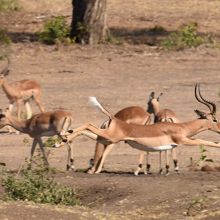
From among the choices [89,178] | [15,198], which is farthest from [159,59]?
[15,198]

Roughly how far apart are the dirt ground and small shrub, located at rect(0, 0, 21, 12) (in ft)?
0.64

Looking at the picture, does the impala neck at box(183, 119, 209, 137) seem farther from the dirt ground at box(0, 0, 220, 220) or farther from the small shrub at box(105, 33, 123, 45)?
the small shrub at box(105, 33, 123, 45)

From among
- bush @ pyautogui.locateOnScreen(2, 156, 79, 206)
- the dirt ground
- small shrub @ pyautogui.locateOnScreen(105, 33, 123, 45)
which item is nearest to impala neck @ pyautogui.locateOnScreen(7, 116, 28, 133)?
the dirt ground

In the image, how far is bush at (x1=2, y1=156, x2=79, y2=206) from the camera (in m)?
10.7

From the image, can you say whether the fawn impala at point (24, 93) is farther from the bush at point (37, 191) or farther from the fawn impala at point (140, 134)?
the bush at point (37, 191)

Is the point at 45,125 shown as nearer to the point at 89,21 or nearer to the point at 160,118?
the point at 160,118

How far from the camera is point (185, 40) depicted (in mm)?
25750

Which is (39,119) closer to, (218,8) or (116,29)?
(116,29)

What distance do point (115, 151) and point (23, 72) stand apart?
725 cm

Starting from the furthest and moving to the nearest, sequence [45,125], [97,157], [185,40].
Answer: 1. [185,40]
2. [45,125]
3. [97,157]

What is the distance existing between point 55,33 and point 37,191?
15497mm

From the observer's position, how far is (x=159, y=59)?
24.3m

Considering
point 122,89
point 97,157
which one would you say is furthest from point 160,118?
point 122,89

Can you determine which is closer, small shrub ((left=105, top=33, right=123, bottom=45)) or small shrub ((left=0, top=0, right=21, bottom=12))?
small shrub ((left=105, top=33, right=123, bottom=45))
